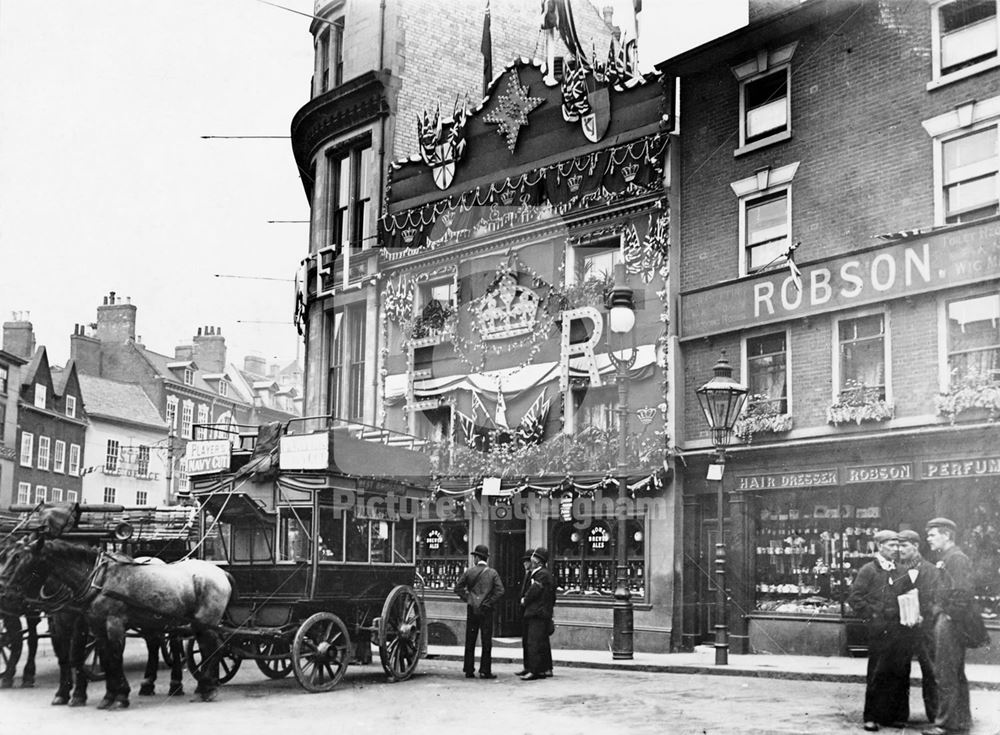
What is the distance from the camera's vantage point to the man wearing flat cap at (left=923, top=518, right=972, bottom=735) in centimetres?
1012

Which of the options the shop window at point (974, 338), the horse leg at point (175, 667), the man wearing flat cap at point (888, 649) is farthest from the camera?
the shop window at point (974, 338)

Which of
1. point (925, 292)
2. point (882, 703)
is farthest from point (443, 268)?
point (882, 703)

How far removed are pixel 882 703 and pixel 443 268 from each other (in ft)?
57.1

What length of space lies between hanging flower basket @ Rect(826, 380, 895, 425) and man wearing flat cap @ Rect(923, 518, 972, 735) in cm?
828

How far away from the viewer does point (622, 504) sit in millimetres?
18297

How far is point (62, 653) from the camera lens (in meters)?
13.5

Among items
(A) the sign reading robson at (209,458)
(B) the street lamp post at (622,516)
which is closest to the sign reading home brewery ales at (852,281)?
(B) the street lamp post at (622,516)

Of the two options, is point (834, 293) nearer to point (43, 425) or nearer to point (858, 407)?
point (858, 407)

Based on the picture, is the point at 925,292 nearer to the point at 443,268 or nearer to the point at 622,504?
the point at 622,504

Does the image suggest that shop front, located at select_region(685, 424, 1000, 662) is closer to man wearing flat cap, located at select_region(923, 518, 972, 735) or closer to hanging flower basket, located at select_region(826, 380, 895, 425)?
hanging flower basket, located at select_region(826, 380, 895, 425)

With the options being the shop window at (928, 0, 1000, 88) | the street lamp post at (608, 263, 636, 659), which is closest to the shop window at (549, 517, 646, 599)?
the street lamp post at (608, 263, 636, 659)

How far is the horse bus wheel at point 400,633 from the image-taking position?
1476cm

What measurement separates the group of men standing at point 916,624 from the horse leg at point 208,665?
699 cm

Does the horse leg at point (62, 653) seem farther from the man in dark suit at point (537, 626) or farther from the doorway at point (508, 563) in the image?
the doorway at point (508, 563)
